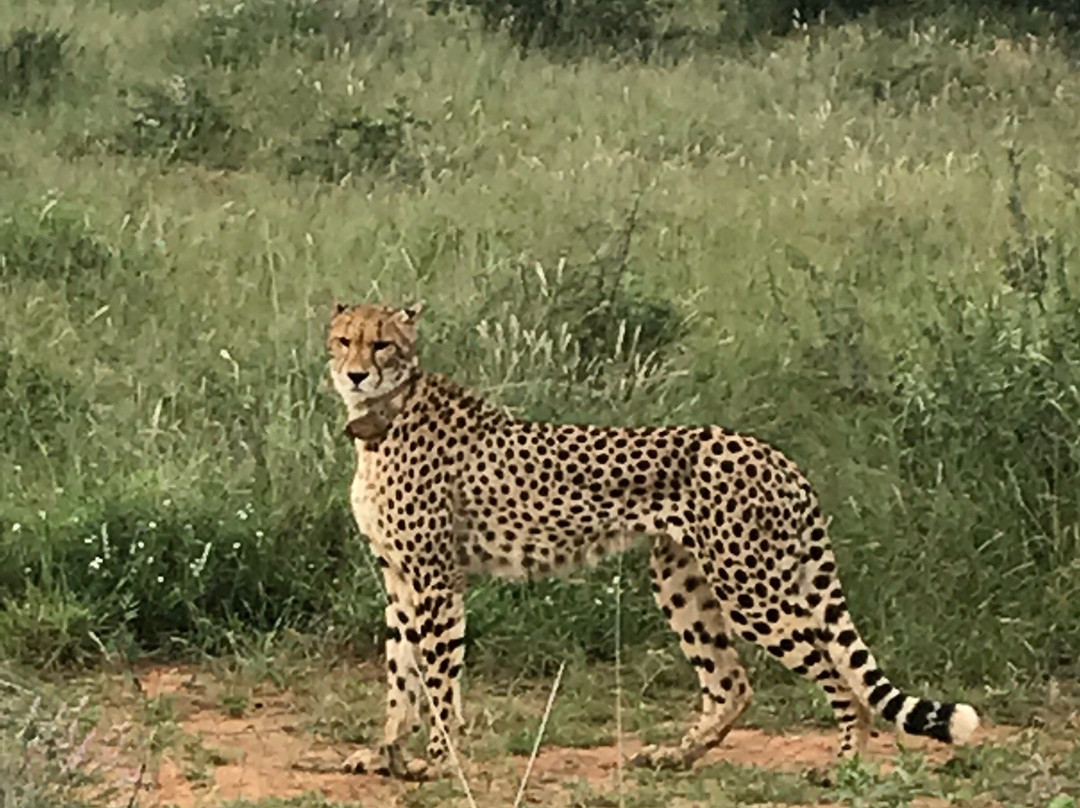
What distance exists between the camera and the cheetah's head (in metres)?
3.97

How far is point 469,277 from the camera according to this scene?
6477 mm

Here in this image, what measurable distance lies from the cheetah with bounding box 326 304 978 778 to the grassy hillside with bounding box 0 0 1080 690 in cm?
59

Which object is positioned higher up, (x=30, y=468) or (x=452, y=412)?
(x=452, y=412)

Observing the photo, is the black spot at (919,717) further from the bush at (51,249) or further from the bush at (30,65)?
the bush at (30,65)

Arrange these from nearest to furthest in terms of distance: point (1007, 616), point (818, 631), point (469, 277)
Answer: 1. point (818, 631)
2. point (1007, 616)
3. point (469, 277)

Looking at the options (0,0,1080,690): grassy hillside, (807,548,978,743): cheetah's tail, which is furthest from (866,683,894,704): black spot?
(0,0,1080,690): grassy hillside

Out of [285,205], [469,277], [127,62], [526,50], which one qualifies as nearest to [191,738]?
[469,277]

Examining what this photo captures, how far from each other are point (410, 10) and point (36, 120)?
3158 millimetres

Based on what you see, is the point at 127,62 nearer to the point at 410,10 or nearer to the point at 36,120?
the point at 36,120

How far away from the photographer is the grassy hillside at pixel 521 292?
4734mm

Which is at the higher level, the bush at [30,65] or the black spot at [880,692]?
the black spot at [880,692]

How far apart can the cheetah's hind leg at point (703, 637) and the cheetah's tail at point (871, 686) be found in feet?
0.67

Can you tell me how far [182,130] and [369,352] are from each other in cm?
513

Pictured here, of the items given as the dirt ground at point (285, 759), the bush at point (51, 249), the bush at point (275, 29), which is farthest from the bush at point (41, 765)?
the bush at point (275, 29)
